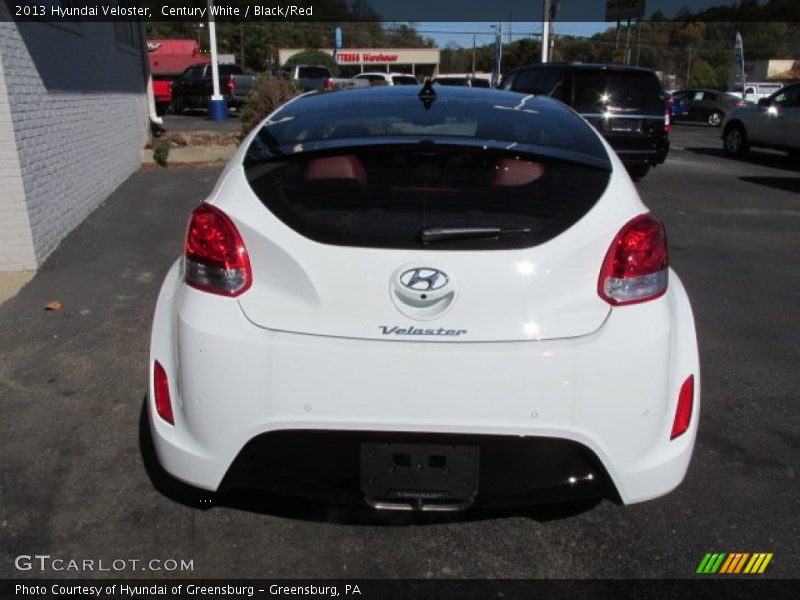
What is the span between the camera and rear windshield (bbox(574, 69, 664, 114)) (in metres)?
11.0

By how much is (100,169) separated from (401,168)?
7.72m

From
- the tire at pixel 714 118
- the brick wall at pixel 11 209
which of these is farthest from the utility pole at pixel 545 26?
the brick wall at pixel 11 209

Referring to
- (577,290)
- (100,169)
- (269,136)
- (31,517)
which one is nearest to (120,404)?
(31,517)

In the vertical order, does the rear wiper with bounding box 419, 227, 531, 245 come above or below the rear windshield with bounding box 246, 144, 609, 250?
below

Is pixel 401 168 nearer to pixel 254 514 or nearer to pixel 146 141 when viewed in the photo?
pixel 254 514

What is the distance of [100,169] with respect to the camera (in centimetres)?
896

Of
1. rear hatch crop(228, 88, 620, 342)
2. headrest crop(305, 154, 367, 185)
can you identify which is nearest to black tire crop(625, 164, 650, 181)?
rear hatch crop(228, 88, 620, 342)

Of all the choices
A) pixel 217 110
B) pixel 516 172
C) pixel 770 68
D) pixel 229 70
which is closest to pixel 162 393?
pixel 516 172

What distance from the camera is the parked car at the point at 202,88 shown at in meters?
24.9

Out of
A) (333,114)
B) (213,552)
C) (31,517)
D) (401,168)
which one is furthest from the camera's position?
(333,114)

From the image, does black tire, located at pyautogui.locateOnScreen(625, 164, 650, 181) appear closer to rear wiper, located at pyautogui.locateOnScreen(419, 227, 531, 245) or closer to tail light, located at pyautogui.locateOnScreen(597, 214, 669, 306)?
tail light, located at pyautogui.locateOnScreen(597, 214, 669, 306)

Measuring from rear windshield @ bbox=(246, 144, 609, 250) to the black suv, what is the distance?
363 inches

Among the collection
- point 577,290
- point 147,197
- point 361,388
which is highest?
point 577,290
